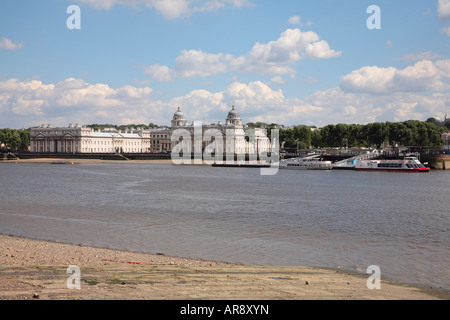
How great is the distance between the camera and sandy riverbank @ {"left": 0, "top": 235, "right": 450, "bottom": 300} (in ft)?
32.4

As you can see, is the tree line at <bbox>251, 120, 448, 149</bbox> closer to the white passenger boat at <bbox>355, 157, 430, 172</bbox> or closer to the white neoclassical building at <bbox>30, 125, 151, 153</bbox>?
the white passenger boat at <bbox>355, 157, 430, 172</bbox>

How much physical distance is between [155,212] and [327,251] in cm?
1435

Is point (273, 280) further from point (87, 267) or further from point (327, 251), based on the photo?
Result: point (327, 251)

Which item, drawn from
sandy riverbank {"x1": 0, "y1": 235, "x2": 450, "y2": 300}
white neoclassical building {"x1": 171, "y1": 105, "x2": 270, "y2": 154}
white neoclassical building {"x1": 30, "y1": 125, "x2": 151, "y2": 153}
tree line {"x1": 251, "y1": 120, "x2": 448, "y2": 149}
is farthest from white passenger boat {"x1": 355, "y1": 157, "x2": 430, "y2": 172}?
white neoclassical building {"x1": 30, "y1": 125, "x2": 151, "y2": 153}

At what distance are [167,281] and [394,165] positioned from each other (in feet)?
281

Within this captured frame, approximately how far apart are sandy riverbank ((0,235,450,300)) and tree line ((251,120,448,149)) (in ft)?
372

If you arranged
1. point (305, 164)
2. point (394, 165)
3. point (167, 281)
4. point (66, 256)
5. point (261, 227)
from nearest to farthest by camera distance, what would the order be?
1. point (167, 281)
2. point (66, 256)
3. point (261, 227)
4. point (394, 165)
5. point (305, 164)

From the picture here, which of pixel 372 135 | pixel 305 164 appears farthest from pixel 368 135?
pixel 305 164

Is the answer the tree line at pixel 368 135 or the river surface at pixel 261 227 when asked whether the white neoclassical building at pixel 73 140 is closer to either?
the tree line at pixel 368 135

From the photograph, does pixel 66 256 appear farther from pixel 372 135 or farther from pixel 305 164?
pixel 372 135

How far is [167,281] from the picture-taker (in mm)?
11438

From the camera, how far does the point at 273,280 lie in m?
12.3

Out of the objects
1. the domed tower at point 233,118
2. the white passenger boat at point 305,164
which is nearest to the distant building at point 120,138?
the domed tower at point 233,118
